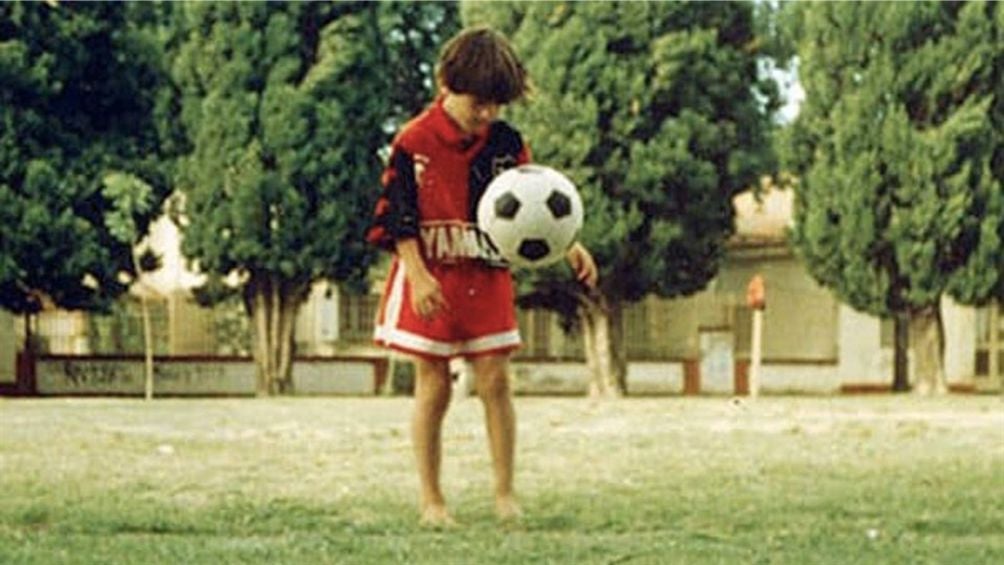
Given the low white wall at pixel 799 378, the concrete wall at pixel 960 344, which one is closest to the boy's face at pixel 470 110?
the low white wall at pixel 799 378

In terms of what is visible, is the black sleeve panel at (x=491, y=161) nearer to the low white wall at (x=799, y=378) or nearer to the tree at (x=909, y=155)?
the tree at (x=909, y=155)

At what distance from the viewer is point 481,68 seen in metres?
5.86

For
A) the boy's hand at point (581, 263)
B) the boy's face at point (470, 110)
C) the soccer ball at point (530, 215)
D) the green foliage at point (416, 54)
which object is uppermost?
the green foliage at point (416, 54)

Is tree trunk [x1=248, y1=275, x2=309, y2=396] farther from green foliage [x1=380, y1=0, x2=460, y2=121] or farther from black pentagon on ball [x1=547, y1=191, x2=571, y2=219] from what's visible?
black pentagon on ball [x1=547, y1=191, x2=571, y2=219]

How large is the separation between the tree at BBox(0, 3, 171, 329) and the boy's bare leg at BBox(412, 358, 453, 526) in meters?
22.2

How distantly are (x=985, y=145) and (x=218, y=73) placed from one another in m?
12.4

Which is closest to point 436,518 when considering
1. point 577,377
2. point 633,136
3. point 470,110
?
point 470,110

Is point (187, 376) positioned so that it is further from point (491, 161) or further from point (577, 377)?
point (491, 161)

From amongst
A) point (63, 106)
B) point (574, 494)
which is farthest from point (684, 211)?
point (574, 494)

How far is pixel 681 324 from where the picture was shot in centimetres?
3584

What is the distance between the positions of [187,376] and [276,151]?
186 inches

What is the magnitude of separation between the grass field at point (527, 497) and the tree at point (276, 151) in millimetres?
17744

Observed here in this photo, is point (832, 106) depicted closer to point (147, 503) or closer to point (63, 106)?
point (63, 106)

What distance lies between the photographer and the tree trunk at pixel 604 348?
3044 centimetres
